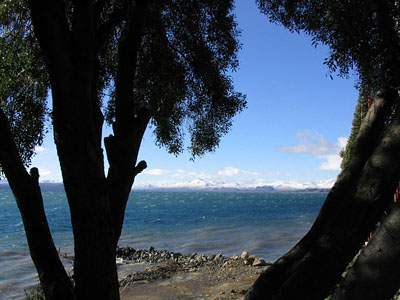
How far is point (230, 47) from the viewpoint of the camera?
8828 mm

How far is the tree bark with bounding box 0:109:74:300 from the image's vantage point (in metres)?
4.34

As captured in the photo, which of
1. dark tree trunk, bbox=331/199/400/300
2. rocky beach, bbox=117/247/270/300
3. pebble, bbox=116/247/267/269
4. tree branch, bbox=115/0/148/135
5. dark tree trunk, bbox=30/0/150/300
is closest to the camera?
dark tree trunk, bbox=331/199/400/300

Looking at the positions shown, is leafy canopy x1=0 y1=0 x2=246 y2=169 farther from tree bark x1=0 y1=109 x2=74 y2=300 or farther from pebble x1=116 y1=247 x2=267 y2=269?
pebble x1=116 y1=247 x2=267 y2=269

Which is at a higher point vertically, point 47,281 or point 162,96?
point 162,96

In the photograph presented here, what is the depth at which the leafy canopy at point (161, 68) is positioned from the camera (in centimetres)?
754

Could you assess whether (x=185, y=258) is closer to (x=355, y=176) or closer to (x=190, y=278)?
(x=190, y=278)

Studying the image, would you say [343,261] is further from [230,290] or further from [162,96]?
[230,290]

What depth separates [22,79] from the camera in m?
7.60

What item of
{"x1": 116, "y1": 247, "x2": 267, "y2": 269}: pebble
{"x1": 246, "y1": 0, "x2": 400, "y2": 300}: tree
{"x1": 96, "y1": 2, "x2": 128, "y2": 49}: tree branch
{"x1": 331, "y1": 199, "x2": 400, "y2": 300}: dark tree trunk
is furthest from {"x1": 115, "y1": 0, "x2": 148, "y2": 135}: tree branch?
{"x1": 116, "y1": 247, "x2": 267, "y2": 269}: pebble

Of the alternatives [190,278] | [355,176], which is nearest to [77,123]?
[355,176]

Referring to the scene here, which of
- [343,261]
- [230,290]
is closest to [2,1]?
[343,261]

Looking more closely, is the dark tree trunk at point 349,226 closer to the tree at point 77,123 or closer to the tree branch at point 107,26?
the tree at point 77,123

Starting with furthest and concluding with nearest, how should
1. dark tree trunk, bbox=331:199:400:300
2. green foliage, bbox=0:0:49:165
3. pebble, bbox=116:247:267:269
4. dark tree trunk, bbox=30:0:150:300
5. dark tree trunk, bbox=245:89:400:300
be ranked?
1. pebble, bbox=116:247:267:269
2. green foliage, bbox=0:0:49:165
3. dark tree trunk, bbox=30:0:150:300
4. dark tree trunk, bbox=245:89:400:300
5. dark tree trunk, bbox=331:199:400:300

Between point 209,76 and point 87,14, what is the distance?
3.86 metres
